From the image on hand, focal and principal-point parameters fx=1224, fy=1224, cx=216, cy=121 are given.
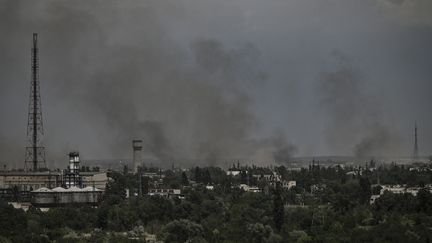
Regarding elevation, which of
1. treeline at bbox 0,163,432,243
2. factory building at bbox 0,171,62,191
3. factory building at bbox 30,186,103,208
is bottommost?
treeline at bbox 0,163,432,243

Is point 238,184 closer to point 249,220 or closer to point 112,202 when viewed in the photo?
point 112,202

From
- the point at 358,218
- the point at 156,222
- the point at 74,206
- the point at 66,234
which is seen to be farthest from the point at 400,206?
the point at 74,206

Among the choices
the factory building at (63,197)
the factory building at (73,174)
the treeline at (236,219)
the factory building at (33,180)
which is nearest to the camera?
the treeline at (236,219)

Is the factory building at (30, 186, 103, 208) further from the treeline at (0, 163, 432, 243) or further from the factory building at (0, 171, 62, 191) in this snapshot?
the factory building at (0, 171, 62, 191)

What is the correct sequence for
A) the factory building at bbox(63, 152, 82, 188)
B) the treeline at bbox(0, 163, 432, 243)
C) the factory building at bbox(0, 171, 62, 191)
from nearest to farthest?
the treeline at bbox(0, 163, 432, 243), the factory building at bbox(63, 152, 82, 188), the factory building at bbox(0, 171, 62, 191)

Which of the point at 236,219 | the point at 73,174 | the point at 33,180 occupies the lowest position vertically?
the point at 236,219

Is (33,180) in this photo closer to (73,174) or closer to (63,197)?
(73,174)

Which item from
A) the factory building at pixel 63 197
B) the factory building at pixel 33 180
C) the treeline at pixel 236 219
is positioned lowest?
the treeline at pixel 236 219

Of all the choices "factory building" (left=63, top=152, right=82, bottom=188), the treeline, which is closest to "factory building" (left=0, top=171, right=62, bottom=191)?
"factory building" (left=63, top=152, right=82, bottom=188)

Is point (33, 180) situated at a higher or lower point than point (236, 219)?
higher

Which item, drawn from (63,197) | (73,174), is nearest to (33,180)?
(73,174)

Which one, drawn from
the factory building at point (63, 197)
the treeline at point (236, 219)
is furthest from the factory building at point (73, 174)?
the factory building at point (63, 197)

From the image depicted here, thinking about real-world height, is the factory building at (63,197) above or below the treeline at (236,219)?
above

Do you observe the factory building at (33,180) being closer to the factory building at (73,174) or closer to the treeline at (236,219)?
the factory building at (73,174)
